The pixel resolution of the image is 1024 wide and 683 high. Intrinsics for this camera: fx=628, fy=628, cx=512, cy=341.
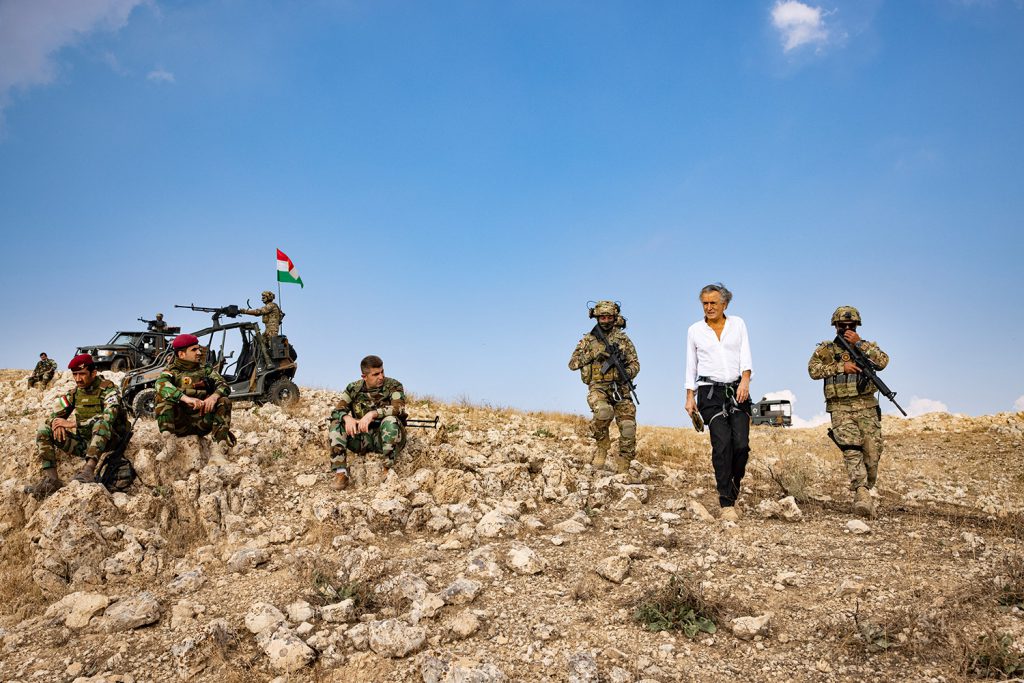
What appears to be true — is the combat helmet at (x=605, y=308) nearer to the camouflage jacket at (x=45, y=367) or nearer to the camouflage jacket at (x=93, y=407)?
the camouflage jacket at (x=93, y=407)

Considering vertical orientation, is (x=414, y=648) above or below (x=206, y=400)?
below

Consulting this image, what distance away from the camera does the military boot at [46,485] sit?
6.57m

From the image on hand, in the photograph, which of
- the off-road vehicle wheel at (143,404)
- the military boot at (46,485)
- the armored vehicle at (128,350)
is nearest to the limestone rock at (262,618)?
the military boot at (46,485)

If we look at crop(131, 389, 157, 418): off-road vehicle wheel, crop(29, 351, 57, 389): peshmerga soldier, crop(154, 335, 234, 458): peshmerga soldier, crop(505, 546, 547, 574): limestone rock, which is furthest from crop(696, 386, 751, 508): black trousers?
crop(29, 351, 57, 389): peshmerga soldier

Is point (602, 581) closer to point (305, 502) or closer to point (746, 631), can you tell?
point (746, 631)

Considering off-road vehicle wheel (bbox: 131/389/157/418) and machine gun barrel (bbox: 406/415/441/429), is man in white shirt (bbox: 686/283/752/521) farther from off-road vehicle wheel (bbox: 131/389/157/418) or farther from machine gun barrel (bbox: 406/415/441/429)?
off-road vehicle wheel (bbox: 131/389/157/418)

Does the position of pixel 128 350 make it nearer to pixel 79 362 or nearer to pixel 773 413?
pixel 79 362

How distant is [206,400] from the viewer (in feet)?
23.1

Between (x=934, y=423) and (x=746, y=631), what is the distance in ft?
40.6

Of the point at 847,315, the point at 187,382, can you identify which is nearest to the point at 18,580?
the point at 187,382

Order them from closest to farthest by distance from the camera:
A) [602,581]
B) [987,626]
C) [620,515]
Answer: [987,626]
[602,581]
[620,515]

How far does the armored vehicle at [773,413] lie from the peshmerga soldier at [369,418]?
1354 centimetres

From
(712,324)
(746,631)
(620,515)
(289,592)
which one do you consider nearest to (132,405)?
(289,592)

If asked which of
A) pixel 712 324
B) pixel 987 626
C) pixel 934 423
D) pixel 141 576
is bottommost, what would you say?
pixel 141 576
